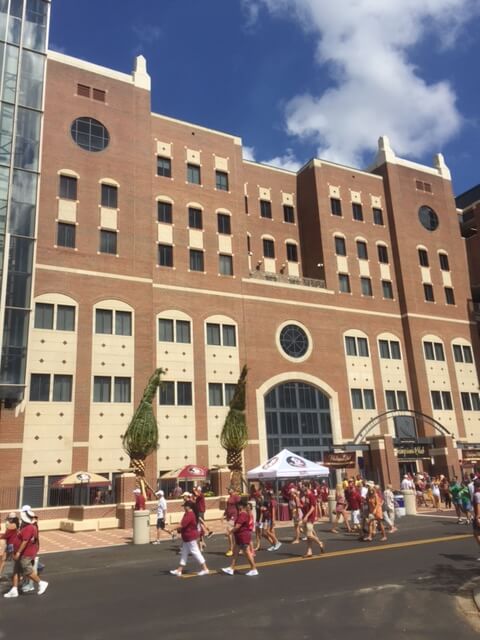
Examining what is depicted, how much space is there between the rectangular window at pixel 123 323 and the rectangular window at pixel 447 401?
89.6 ft

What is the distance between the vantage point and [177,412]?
3531 cm

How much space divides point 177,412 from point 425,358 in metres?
23.0

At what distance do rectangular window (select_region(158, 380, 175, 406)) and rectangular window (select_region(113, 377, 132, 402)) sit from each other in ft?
7.11

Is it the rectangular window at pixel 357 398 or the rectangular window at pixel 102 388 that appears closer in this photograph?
the rectangular window at pixel 102 388

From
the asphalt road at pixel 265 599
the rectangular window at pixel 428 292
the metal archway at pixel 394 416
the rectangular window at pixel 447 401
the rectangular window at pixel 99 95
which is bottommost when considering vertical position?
the asphalt road at pixel 265 599

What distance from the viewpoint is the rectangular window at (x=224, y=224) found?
4197 centimetres

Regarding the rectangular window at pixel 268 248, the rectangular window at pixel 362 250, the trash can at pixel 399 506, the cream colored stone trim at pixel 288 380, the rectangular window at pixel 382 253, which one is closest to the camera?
the trash can at pixel 399 506

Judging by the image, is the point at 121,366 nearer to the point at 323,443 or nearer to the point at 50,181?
the point at 50,181

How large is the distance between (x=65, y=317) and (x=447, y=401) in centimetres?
3188

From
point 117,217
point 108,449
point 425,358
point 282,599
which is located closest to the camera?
point 282,599

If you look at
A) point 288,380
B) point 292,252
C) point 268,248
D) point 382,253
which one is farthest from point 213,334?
point 382,253

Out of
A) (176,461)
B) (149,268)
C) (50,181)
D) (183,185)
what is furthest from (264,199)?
(176,461)

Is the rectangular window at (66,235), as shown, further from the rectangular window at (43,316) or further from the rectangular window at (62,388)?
the rectangular window at (62,388)

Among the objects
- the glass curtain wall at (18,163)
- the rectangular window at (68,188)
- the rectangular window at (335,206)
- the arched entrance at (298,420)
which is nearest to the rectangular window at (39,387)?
the glass curtain wall at (18,163)
